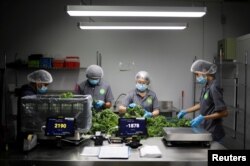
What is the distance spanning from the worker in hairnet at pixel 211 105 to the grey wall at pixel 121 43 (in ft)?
6.04

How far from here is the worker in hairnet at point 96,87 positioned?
4.38 m

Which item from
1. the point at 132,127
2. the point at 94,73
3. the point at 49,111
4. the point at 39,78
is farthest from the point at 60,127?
the point at 94,73

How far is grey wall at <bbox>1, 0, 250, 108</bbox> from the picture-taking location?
18.1 feet

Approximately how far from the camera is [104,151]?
7.21 ft

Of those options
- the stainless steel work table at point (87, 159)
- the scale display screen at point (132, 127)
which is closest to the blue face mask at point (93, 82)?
the scale display screen at point (132, 127)

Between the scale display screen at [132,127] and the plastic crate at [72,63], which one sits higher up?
the plastic crate at [72,63]

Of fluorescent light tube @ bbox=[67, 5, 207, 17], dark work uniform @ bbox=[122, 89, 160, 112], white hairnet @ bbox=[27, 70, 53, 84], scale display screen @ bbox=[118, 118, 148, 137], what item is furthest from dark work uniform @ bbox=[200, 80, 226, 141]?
white hairnet @ bbox=[27, 70, 53, 84]

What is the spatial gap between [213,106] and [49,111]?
201 centimetres

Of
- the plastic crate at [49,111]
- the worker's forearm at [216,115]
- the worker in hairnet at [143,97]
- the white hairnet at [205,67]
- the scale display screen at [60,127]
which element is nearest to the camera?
the scale display screen at [60,127]

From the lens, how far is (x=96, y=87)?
4.61 meters

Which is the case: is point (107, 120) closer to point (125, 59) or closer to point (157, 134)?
point (157, 134)

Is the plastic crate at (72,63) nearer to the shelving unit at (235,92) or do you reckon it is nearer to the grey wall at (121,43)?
the grey wall at (121,43)

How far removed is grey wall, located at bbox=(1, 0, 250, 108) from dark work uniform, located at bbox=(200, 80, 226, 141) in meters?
1.98

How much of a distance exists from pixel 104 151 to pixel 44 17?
3974 mm
